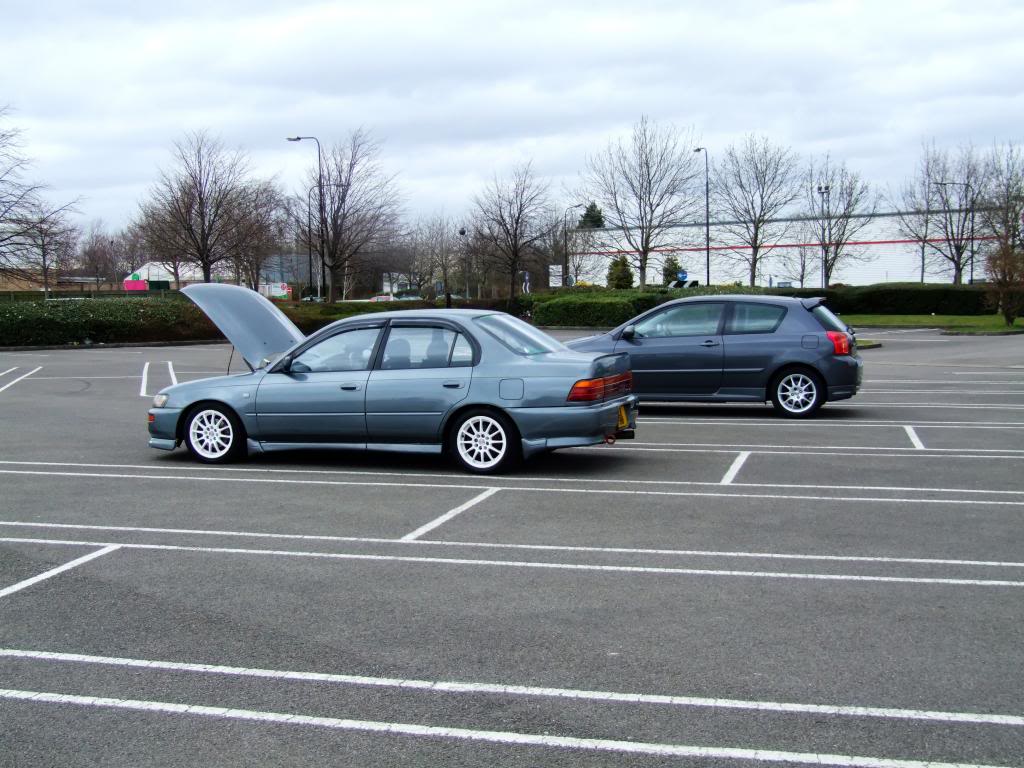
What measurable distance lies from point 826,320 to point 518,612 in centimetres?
987

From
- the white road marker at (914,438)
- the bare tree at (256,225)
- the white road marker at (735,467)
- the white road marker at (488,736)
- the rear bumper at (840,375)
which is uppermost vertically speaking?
the bare tree at (256,225)

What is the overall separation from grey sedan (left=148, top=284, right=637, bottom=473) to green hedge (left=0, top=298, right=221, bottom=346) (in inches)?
1042

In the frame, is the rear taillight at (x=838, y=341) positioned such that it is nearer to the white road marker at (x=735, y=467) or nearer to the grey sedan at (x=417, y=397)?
the white road marker at (x=735, y=467)

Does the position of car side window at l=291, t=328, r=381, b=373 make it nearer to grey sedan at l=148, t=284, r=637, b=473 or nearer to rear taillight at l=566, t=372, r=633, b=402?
grey sedan at l=148, t=284, r=637, b=473

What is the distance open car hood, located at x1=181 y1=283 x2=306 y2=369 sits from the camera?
11.1 m

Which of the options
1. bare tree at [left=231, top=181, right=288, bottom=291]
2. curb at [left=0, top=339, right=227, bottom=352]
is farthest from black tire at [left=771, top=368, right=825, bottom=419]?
bare tree at [left=231, top=181, right=288, bottom=291]

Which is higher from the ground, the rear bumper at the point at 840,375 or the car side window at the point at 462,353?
the car side window at the point at 462,353

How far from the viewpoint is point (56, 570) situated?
20.7ft

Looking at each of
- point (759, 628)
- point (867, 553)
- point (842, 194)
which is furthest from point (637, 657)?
point (842, 194)

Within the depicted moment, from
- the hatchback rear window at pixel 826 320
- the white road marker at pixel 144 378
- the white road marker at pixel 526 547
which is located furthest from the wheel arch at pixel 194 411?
the white road marker at pixel 144 378

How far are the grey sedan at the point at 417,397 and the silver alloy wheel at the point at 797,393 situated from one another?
4.48 metres

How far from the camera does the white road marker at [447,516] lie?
712 centimetres

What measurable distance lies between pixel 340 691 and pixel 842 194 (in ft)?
195

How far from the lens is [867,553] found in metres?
6.54
